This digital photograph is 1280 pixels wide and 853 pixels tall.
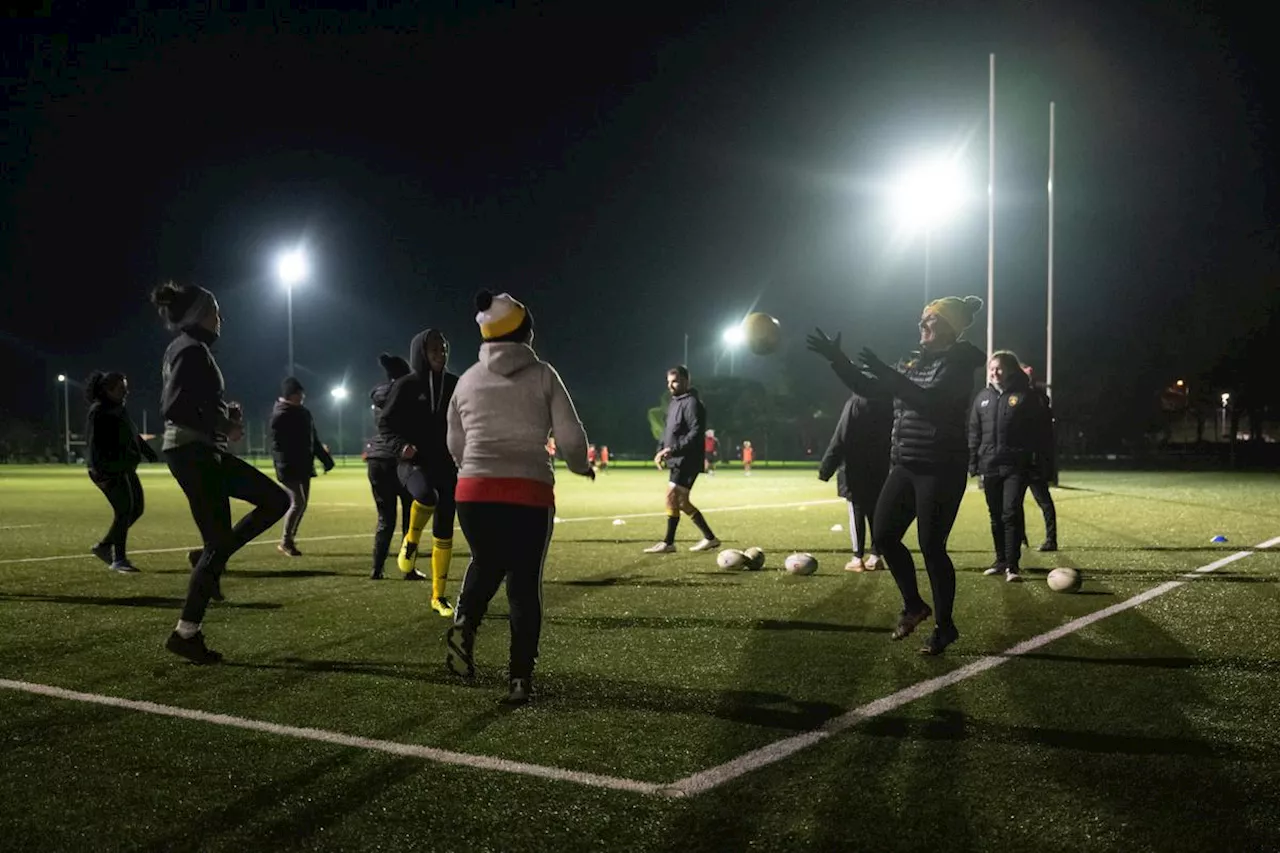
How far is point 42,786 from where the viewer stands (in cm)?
376

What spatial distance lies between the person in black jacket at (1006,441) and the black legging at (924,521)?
3797 mm

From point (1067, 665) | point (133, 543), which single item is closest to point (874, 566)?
point (1067, 665)

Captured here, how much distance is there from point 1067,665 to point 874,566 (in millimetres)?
4594

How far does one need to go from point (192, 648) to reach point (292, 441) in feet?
20.7

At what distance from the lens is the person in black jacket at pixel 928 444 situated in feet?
19.8

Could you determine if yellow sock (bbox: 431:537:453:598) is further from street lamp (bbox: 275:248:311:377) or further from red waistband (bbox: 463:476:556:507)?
street lamp (bbox: 275:248:311:377)

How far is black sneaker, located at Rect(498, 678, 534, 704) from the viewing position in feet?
16.3

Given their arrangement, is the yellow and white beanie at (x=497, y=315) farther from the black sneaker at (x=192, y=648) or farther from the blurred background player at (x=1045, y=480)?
the blurred background player at (x=1045, y=480)

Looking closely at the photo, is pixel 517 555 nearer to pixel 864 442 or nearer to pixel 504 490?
pixel 504 490

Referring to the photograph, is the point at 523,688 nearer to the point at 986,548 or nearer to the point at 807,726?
the point at 807,726

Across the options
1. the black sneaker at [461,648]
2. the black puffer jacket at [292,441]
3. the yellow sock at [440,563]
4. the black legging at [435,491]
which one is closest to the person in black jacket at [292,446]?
the black puffer jacket at [292,441]

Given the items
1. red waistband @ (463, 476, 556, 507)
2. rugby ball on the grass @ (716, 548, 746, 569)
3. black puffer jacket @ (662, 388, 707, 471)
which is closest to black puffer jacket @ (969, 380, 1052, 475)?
rugby ball on the grass @ (716, 548, 746, 569)

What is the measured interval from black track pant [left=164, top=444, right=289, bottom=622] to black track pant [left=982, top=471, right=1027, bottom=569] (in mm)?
6670

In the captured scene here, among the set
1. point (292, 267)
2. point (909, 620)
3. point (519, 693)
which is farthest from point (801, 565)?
point (292, 267)
